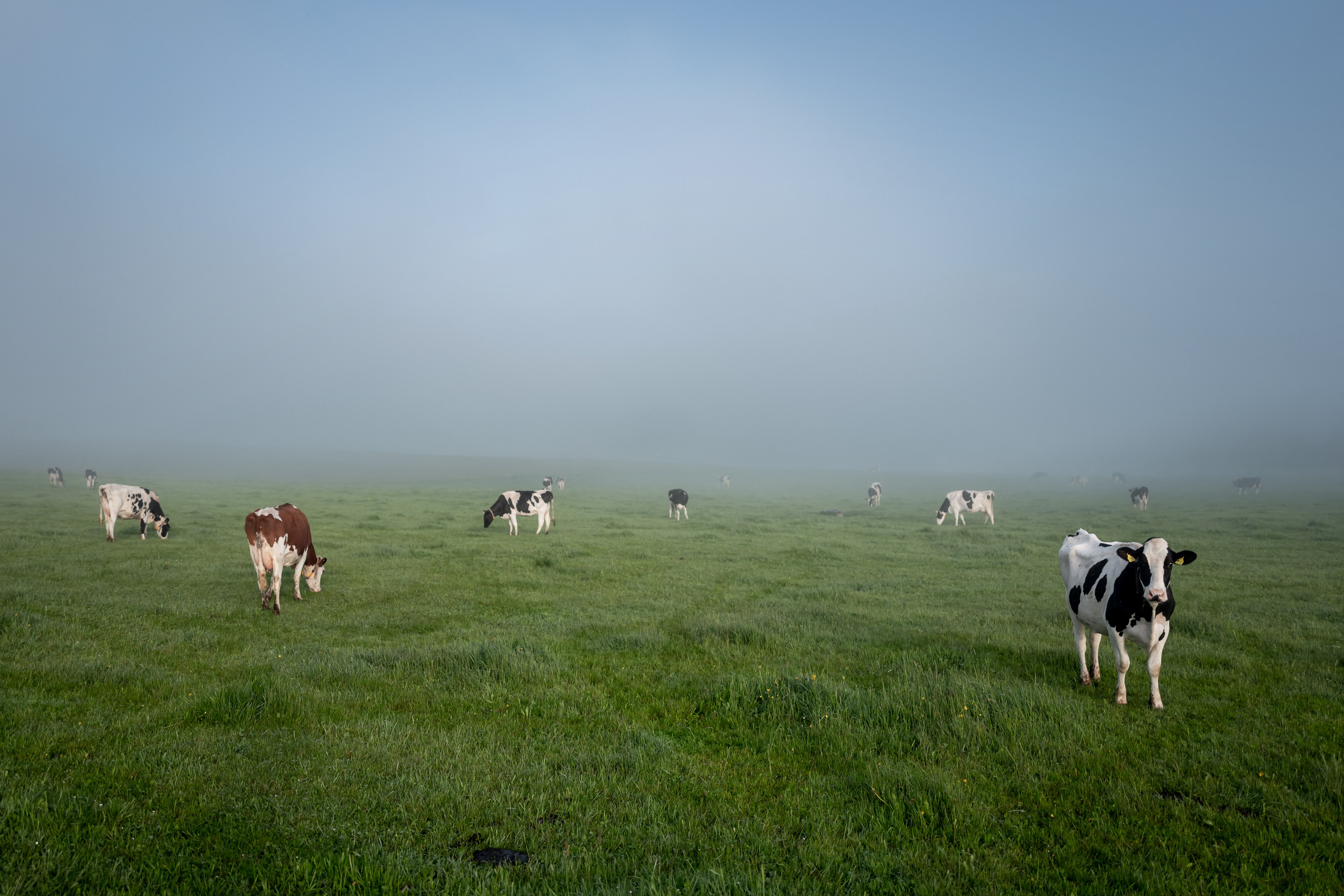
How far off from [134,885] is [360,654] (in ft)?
17.9

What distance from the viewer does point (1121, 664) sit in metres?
7.76

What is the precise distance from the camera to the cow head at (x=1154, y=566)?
732 cm

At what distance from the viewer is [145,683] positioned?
7.84 metres

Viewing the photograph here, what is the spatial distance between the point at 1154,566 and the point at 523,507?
23761 millimetres

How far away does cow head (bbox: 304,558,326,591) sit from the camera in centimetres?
1398

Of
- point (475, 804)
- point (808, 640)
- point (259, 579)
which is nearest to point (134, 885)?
point (475, 804)

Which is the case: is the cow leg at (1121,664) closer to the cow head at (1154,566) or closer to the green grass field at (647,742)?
the green grass field at (647,742)

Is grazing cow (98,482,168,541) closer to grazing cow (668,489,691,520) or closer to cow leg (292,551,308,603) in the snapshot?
cow leg (292,551,308,603)

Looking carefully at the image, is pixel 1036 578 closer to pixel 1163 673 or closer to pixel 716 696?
pixel 1163 673

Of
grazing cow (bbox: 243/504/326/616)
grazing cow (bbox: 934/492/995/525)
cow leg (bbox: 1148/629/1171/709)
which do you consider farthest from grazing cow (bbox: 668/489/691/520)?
cow leg (bbox: 1148/629/1171/709)

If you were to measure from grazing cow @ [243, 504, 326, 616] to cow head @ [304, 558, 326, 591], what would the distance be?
0.01 metres

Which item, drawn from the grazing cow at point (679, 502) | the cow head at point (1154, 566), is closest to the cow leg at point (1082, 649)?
the cow head at point (1154, 566)

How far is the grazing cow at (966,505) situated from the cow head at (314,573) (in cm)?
3038

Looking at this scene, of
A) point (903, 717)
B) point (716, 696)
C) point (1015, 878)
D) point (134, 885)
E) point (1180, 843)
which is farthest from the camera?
point (716, 696)
